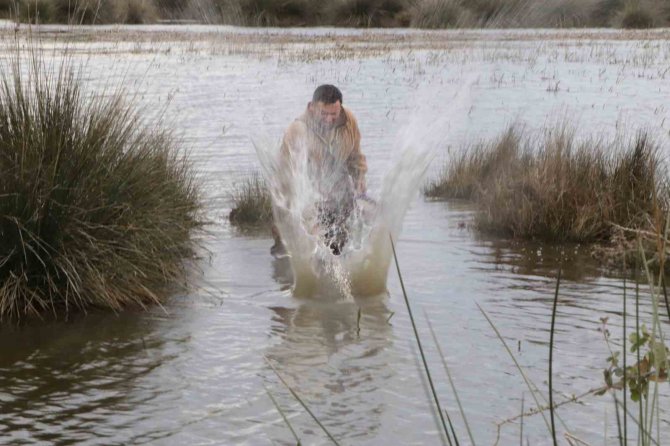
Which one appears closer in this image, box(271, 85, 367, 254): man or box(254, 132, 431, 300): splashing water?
box(254, 132, 431, 300): splashing water

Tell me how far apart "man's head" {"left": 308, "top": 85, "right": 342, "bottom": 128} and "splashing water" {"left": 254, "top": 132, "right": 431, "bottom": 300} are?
1.04 feet

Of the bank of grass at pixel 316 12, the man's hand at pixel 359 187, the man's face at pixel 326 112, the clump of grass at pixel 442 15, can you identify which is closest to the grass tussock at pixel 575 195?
the clump of grass at pixel 442 15

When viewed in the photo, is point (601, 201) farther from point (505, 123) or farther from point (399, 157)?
point (505, 123)

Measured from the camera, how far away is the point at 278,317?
8.17m

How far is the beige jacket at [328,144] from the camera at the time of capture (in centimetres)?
981

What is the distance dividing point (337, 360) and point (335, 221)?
2.73m

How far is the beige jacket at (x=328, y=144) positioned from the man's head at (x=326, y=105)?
55 millimetres

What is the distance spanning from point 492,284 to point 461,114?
38.2 ft

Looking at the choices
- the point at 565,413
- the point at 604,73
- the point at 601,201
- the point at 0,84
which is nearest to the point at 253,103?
the point at 604,73

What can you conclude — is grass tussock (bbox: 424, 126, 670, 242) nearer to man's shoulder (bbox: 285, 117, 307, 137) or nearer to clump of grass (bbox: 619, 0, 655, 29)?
man's shoulder (bbox: 285, 117, 307, 137)

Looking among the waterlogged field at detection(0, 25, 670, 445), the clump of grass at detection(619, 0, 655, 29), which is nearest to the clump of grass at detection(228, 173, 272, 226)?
the waterlogged field at detection(0, 25, 670, 445)

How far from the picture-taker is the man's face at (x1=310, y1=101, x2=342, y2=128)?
966 cm

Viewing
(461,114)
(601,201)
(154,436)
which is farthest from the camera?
(461,114)

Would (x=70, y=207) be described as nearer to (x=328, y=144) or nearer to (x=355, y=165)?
(x=328, y=144)
